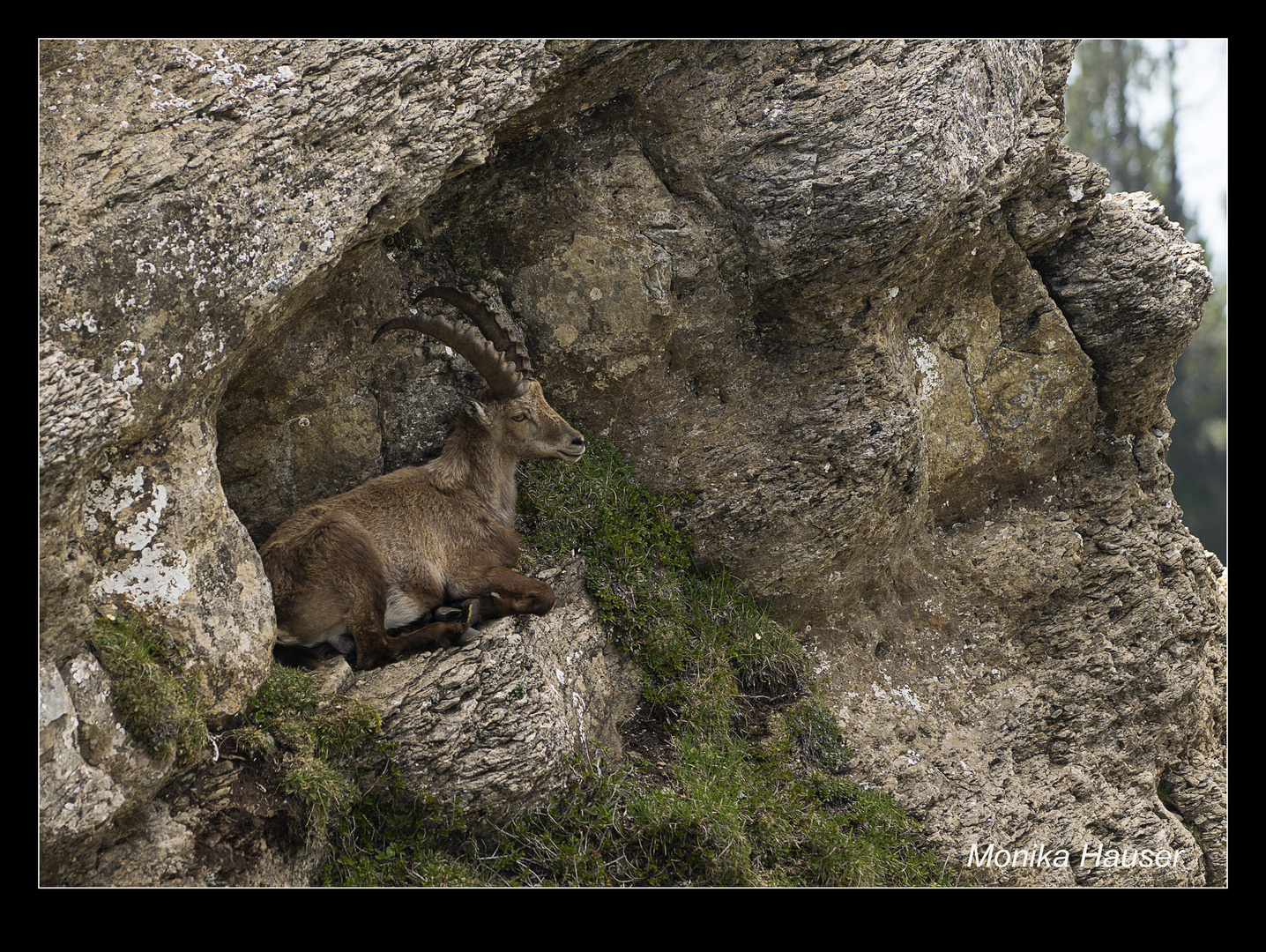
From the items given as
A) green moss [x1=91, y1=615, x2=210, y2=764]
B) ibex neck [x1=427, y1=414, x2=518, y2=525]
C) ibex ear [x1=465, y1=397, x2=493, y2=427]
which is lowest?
green moss [x1=91, y1=615, x2=210, y2=764]

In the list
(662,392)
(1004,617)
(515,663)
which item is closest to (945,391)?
(1004,617)

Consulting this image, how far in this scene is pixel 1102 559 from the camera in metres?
7.84

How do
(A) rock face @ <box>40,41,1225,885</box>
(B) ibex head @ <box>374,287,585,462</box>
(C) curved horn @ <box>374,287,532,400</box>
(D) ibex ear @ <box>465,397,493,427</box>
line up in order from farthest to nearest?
(D) ibex ear @ <box>465,397,493,427</box> < (B) ibex head @ <box>374,287,585,462</box> < (C) curved horn @ <box>374,287,532,400</box> < (A) rock face @ <box>40,41,1225,885</box>

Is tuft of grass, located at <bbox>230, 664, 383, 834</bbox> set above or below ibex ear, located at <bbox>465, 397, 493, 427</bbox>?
below

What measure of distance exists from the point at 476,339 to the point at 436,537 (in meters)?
1.29

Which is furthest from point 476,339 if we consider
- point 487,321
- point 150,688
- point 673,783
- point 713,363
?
point 673,783

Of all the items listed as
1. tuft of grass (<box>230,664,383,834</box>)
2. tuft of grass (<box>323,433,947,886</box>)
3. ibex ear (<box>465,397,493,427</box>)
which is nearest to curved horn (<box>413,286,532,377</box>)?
ibex ear (<box>465,397,493,427</box>)

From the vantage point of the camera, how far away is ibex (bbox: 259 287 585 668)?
5.38 m

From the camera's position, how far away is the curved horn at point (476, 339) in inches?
224

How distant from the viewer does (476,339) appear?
19.0 feet

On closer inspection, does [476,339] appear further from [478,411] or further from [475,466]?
[475,466]

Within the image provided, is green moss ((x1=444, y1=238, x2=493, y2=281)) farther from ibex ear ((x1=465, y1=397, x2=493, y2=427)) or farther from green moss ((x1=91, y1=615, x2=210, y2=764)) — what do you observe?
green moss ((x1=91, y1=615, x2=210, y2=764))

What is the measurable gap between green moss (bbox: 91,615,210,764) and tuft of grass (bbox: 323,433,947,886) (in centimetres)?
103

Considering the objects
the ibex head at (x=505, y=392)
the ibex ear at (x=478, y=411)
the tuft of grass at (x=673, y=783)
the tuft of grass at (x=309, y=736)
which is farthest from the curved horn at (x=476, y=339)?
the tuft of grass at (x=309, y=736)
